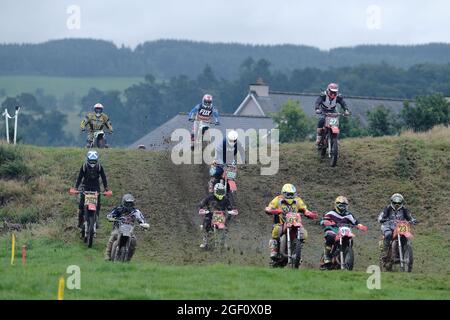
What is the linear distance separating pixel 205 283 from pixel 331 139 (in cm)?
1451

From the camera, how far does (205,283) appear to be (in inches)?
792

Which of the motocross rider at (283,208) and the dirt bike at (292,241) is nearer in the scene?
the dirt bike at (292,241)

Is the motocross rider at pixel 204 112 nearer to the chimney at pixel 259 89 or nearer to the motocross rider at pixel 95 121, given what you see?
the motocross rider at pixel 95 121

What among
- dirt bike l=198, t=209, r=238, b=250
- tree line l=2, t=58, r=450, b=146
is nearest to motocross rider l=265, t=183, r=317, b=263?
dirt bike l=198, t=209, r=238, b=250

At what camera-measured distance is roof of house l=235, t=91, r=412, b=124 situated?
89.1 metres

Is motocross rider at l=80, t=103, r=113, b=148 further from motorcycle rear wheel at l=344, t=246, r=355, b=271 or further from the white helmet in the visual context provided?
motorcycle rear wheel at l=344, t=246, r=355, b=271

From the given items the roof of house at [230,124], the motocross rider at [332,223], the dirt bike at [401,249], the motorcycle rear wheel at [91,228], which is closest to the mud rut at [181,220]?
the motorcycle rear wheel at [91,228]

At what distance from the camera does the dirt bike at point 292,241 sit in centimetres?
2347

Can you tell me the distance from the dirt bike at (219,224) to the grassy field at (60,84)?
129 meters

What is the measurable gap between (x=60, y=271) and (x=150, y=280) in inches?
80.5

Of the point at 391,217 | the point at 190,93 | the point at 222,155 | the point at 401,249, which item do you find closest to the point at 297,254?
the point at 401,249

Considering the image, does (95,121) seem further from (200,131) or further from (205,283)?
(205,283)

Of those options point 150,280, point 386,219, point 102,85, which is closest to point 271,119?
point 386,219

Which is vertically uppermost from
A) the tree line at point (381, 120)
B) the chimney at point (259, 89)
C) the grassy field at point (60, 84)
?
the grassy field at point (60, 84)
